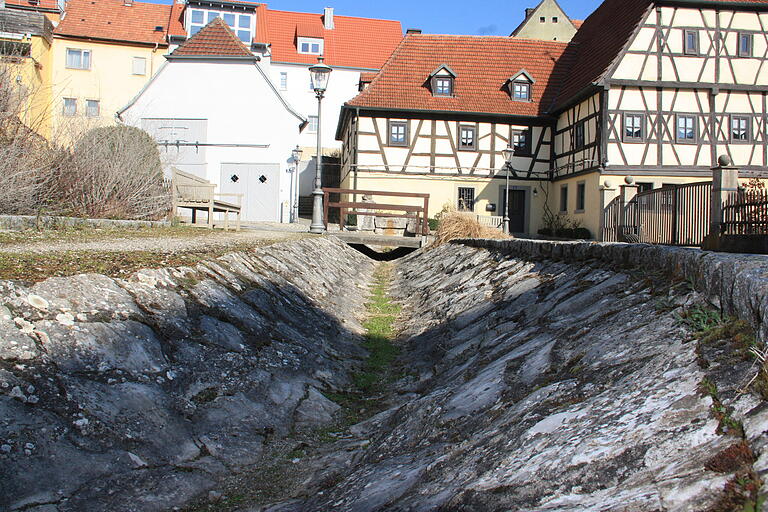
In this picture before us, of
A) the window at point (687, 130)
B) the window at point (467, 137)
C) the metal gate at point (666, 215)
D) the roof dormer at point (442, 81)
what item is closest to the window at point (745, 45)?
the window at point (687, 130)

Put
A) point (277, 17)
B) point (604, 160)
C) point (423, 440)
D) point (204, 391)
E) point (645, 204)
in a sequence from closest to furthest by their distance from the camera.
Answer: point (423, 440)
point (204, 391)
point (645, 204)
point (604, 160)
point (277, 17)

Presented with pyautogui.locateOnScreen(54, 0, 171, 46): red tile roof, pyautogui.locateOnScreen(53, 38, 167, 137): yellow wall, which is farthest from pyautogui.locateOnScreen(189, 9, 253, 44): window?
pyautogui.locateOnScreen(53, 38, 167, 137): yellow wall

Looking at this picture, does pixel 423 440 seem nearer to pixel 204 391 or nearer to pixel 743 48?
pixel 204 391

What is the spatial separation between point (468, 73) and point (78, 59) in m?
23.0

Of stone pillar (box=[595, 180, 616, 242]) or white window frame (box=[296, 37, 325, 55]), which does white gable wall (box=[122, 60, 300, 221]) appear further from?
white window frame (box=[296, 37, 325, 55])

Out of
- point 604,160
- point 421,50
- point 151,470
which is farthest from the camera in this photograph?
point 421,50

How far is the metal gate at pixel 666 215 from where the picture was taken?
1038cm

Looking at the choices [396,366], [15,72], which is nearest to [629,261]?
[396,366]

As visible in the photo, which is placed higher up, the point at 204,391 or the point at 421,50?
the point at 421,50

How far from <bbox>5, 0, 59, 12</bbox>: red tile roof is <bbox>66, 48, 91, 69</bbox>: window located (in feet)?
12.7

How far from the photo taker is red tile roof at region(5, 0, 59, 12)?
3902 cm

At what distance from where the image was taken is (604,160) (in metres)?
24.0

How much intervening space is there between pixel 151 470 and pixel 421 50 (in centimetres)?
2939

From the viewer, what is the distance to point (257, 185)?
26.8 metres
